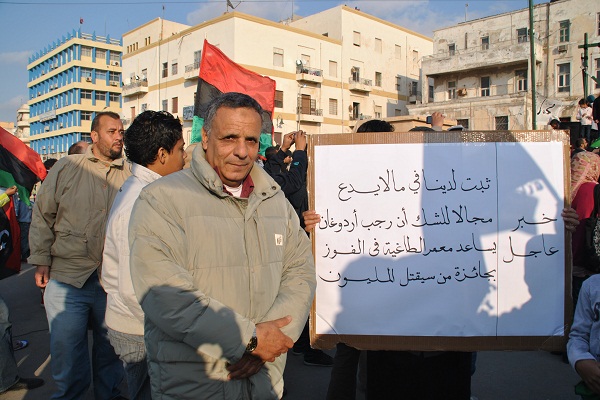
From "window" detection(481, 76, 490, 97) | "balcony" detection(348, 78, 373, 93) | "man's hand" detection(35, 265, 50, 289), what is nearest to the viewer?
"man's hand" detection(35, 265, 50, 289)

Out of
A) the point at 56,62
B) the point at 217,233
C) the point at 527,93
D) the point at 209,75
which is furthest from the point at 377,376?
the point at 56,62

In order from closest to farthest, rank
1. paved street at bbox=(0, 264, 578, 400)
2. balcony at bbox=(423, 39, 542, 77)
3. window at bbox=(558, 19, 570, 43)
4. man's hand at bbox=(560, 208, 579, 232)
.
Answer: man's hand at bbox=(560, 208, 579, 232), paved street at bbox=(0, 264, 578, 400), balcony at bbox=(423, 39, 542, 77), window at bbox=(558, 19, 570, 43)

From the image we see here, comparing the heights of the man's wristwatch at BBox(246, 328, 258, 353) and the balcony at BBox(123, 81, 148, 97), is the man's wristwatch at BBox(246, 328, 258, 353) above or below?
below

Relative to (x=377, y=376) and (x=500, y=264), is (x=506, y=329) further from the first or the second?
(x=377, y=376)

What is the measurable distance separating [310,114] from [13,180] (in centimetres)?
3867

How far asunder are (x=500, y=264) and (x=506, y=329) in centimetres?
34

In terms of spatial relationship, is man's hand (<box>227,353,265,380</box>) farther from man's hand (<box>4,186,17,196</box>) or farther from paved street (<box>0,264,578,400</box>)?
man's hand (<box>4,186,17,196</box>)

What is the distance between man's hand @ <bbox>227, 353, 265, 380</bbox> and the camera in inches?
72.6

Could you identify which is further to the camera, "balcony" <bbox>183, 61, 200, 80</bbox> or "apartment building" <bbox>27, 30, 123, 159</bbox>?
"apartment building" <bbox>27, 30, 123, 159</bbox>

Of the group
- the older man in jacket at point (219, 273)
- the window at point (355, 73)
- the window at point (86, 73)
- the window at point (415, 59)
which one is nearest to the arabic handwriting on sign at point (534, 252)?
the older man in jacket at point (219, 273)

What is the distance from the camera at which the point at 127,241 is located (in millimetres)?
2533

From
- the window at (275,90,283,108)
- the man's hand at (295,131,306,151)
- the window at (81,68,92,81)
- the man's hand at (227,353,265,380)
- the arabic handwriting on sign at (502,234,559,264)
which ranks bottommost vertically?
the man's hand at (227,353,265,380)

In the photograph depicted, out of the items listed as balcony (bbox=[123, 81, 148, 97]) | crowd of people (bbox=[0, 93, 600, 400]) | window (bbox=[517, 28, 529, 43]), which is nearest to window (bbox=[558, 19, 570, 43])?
window (bbox=[517, 28, 529, 43])

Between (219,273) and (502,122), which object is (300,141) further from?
(502,122)
